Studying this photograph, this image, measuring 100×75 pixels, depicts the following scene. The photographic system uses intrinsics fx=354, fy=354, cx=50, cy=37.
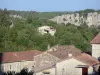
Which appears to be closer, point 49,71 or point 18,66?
point 49,71

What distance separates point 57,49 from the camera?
4250cm

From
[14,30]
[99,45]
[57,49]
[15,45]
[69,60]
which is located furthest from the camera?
[14,30]

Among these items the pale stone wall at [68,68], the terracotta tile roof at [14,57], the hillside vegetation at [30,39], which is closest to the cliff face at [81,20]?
the hillside vegetation at [30,39]

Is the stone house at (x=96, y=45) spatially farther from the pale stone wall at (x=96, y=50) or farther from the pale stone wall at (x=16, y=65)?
the pale stone wall at (x=16, y=65)

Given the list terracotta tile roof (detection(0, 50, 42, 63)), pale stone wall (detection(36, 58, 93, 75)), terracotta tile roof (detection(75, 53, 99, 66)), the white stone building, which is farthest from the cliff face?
pale stone wall (detection(36, 58, 93, 75))

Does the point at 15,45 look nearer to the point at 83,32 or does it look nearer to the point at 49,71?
the point at 83,32

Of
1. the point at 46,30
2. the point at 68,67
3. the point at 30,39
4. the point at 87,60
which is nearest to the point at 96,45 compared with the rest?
the point at 87,60

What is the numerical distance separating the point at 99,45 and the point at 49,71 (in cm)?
608

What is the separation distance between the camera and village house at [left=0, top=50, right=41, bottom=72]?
44.0 m

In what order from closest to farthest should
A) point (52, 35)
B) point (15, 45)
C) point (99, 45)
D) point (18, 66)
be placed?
point (99, 45) < point (18, 66) < point (15, 45) < point (52, 35)

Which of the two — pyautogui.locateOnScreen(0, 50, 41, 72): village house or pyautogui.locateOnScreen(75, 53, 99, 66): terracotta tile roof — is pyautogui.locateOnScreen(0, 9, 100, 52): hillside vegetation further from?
pyautogui.locateOnScreen(75, 53, 99, 66): terracotta tile roof

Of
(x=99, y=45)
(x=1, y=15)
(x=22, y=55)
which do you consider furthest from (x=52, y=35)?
(x=99, y=45)

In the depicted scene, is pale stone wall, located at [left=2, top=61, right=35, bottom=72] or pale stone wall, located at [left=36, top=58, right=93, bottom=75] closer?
pale stone wall, located at [left=36, top=58, right=93, bottom=75]

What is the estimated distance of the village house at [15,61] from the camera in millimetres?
44000
